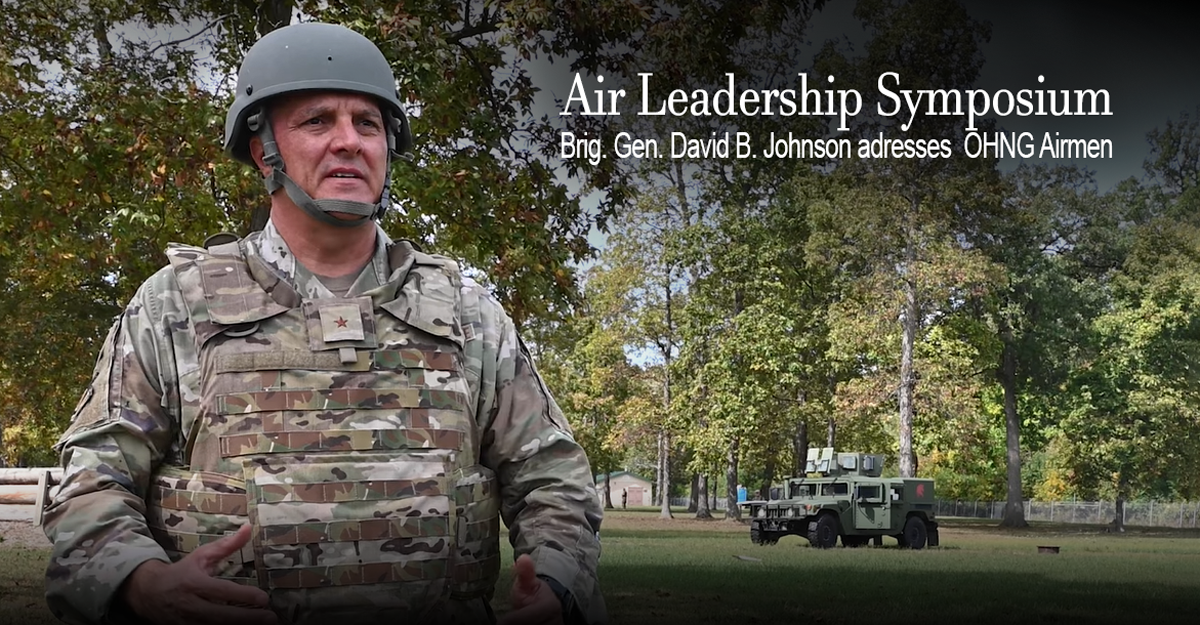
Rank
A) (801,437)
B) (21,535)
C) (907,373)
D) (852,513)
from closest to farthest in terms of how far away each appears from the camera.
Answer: (21,535), (852,513), (907,373), (801,437)

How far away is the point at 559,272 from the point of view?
11.5 m

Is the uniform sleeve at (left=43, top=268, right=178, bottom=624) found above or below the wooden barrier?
above

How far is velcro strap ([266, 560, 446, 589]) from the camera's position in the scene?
7.59 feet

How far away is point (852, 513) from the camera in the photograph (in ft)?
79.8

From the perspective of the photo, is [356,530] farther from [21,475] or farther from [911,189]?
[911,189]

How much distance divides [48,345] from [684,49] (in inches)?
461

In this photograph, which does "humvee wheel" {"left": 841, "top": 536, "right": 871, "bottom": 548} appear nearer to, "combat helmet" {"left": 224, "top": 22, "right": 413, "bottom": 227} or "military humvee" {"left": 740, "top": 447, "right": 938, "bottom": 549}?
"military humvee" {"left": 740, "top": 447, "right": 938, "bottom": 549}

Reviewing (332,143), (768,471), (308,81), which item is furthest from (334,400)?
(768,471)

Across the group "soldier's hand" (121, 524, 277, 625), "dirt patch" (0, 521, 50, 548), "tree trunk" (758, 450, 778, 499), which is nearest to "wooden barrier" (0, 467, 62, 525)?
"dirt patch" (0, 521, 50, 548)

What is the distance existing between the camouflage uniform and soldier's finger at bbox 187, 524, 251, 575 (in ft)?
0.37

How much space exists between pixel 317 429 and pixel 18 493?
16.3m

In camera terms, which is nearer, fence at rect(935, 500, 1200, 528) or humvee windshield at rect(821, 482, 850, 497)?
humvee windshield at rect(821, 482, 850, 497)

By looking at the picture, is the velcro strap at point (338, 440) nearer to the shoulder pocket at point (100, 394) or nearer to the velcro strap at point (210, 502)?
the velcro strap at point (210, 502)

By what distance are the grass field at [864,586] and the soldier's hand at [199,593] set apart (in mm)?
4423
